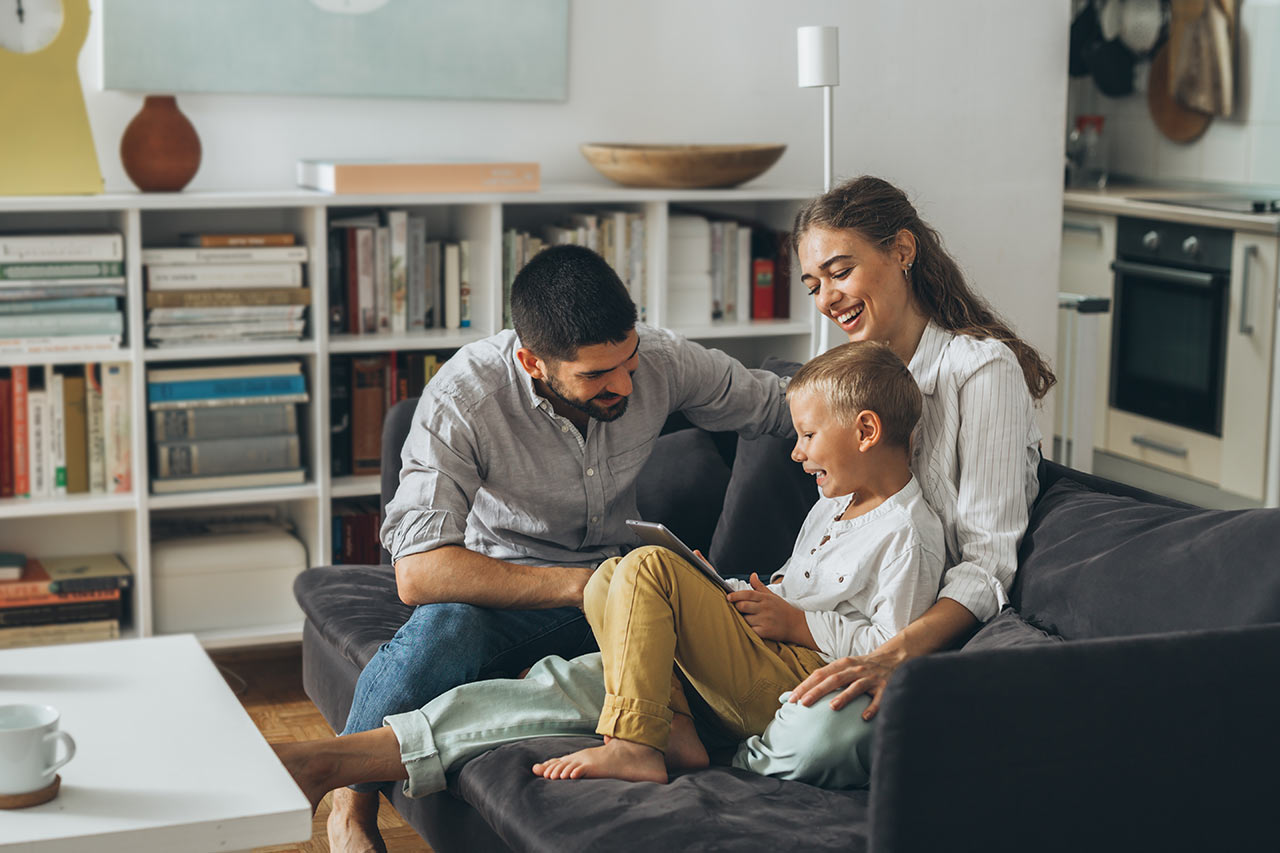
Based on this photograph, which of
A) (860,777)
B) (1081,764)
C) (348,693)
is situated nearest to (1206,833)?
(1081,764)

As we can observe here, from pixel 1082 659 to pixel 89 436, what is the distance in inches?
88.6

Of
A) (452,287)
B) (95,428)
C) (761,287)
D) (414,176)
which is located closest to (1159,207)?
(761,287)

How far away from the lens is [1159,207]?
4473 mm

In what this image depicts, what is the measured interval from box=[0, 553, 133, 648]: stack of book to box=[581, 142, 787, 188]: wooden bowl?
1405 millimetres

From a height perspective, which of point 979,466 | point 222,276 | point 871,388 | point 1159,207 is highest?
point 1159,207

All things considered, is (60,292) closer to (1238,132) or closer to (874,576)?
(874,576)

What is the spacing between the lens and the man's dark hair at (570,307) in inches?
80.0

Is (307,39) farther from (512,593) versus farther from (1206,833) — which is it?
(1206,833)

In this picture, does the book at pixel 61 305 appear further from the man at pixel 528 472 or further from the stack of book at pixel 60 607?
the man at pixel 528 472

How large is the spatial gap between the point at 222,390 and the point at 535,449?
111 centimetres

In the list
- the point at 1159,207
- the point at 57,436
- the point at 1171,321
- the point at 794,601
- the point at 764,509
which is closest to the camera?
the point at 794,601

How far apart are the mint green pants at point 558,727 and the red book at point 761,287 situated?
1.63 metres

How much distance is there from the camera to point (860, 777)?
175cm

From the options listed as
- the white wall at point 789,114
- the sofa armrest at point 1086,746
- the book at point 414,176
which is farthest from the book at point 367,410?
the sofa armrest at point 1086,746
